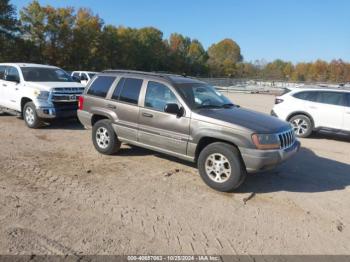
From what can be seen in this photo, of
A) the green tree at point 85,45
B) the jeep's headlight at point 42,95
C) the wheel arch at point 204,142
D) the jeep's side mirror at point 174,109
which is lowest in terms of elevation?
the wheel arch at point 204,142

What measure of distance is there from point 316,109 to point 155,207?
24.0 feet

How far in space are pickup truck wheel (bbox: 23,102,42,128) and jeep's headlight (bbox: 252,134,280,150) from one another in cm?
663

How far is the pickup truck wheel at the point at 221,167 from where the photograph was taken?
518cm

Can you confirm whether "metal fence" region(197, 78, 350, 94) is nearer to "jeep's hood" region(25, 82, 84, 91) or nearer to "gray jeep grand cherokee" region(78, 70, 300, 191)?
Result: "jeep's hood" region(25, 82, 84, 91)

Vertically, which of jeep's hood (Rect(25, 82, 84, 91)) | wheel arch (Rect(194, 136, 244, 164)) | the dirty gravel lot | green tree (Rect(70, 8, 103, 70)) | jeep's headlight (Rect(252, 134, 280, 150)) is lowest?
the dirty gravel lot

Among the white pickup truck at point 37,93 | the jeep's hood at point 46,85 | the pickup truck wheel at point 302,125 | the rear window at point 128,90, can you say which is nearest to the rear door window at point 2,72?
the white pickup truck at point 37,93

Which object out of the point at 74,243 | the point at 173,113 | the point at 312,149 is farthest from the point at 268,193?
the point at 312,149

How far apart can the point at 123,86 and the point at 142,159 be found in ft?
5.05

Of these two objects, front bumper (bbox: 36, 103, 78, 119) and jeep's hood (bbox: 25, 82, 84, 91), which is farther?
jeep's hood (bbox: 25, 82, 84, 91)

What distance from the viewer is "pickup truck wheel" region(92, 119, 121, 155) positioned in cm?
686

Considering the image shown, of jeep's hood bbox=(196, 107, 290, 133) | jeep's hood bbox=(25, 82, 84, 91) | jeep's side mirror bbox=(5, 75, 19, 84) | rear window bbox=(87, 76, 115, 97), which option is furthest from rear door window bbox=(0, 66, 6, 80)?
jeep's hood bbox=(196, 107, 290, 133)

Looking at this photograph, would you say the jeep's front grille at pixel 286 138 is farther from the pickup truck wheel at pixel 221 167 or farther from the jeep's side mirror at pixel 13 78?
the jeep's side mirror at pixel 13 78

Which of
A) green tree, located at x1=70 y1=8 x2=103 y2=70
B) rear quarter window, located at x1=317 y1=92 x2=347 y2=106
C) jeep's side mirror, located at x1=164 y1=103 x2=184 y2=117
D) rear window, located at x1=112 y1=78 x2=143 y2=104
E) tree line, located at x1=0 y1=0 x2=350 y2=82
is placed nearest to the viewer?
jeep's side mirror, located at x1=164 y1=103 x2=184 y2=117

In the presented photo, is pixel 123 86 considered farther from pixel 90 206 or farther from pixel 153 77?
pixel 90 206
